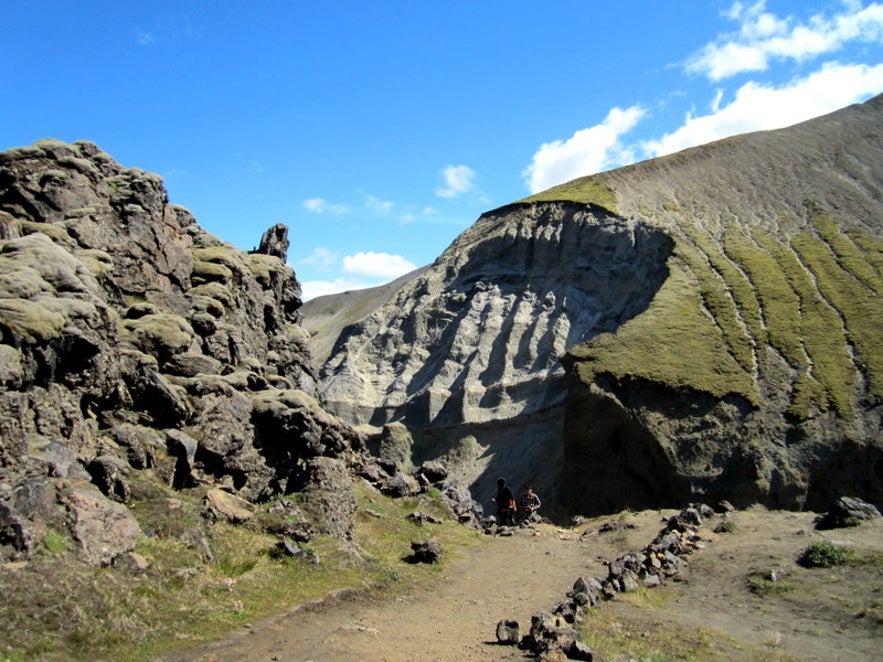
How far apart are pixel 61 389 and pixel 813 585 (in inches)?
743

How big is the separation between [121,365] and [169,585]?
781 cm

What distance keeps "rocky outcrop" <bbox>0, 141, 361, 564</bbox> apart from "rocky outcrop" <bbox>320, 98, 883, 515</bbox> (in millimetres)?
20747

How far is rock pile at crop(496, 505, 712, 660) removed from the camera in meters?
11.9

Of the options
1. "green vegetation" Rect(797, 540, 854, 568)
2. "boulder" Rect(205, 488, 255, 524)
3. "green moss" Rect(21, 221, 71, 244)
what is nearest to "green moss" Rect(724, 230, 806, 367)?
"green vegetation" Rect(797, 540, 854, 568)

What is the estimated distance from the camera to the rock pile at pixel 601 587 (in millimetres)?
11945

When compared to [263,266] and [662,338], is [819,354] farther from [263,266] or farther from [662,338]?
[263,266]

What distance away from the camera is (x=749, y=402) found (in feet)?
143

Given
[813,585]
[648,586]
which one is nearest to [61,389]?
[648,586]

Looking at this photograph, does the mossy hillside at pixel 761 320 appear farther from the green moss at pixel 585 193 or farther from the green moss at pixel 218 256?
the green moss at pixel 218 256

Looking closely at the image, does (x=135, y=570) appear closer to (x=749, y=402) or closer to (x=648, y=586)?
(x=648, y=586)

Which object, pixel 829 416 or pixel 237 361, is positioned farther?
pixel 829 416

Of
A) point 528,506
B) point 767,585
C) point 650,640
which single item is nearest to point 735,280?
point 528,506

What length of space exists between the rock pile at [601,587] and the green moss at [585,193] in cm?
5228

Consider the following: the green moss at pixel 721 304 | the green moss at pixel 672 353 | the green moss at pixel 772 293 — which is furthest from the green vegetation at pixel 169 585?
the green moss at pixel 772 293
